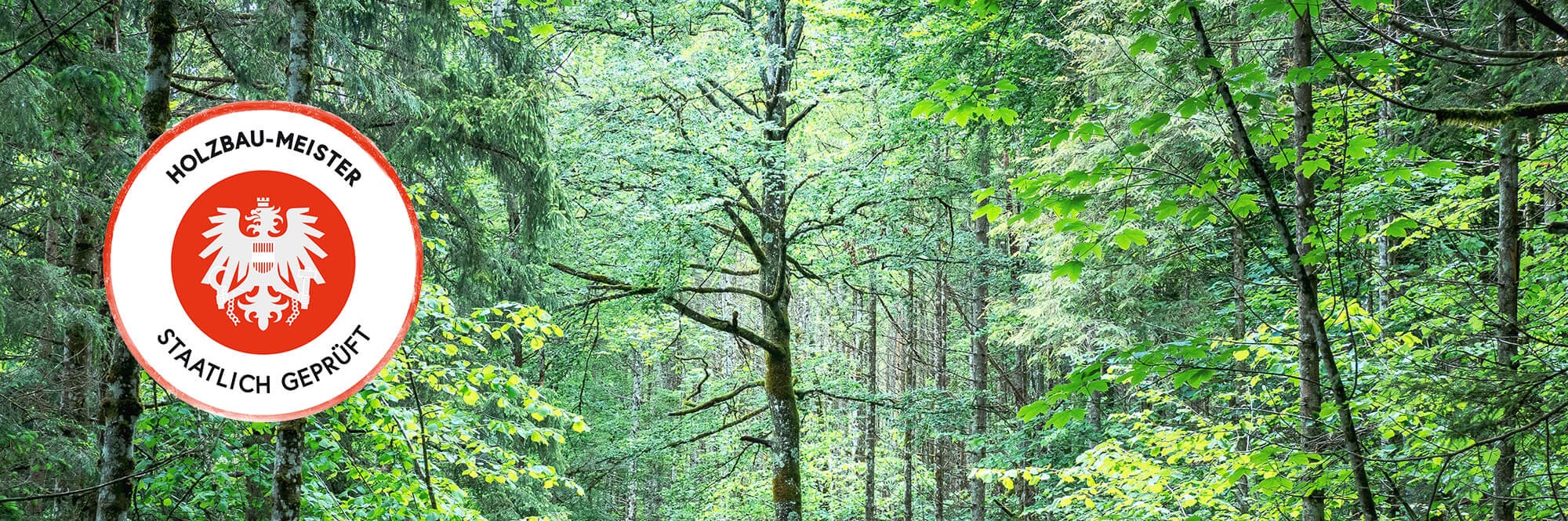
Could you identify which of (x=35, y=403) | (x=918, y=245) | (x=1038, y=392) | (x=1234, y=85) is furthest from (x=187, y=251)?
(x=1038, y=392)

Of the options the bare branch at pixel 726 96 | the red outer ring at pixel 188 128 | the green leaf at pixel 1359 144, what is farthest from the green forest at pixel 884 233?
the red outer ring at pixel 188 128

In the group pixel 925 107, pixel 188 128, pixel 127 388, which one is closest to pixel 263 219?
pixel 188 128

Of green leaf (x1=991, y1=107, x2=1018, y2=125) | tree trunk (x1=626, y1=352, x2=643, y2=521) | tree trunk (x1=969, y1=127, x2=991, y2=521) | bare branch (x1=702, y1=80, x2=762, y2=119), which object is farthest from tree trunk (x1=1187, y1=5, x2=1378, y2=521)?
tree trunk (x1=626, y1=352, x2=643, y2=521)

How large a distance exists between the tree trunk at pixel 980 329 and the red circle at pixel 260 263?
965 centimetres

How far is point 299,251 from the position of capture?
2137 millimetres

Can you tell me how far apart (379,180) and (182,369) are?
2.07ft

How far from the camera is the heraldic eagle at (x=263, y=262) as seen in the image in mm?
2059

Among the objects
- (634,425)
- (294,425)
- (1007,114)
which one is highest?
(634,425)

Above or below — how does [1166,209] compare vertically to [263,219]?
above

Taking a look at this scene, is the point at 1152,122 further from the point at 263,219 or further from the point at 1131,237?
the point at 263,219

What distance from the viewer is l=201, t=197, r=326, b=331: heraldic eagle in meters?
2.06

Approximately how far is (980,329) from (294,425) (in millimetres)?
11684

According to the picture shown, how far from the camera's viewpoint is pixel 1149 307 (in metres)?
10.6

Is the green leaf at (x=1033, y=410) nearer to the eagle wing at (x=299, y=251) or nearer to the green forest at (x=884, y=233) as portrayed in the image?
the green forest at (x=884, y=233)
